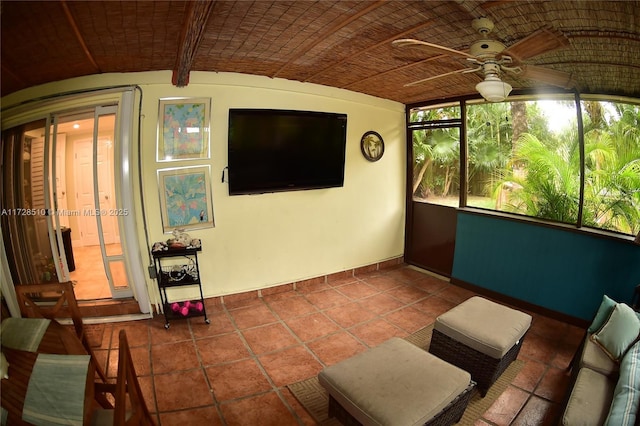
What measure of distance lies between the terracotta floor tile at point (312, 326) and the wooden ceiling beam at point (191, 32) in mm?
2555

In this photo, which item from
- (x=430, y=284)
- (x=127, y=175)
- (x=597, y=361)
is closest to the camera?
(x=597, y=361)

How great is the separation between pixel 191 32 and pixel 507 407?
328 centimetres

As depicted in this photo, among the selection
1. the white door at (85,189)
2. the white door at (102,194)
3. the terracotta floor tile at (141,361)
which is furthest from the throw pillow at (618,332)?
the white door at (85,189)

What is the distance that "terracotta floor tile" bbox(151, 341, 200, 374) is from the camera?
2264mm

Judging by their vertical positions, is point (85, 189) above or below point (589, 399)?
above

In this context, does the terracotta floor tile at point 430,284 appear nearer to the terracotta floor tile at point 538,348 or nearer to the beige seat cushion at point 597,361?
the terracotta floor tile at point 538,348

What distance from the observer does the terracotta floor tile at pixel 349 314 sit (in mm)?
2944

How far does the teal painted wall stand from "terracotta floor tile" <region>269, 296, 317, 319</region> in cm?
206

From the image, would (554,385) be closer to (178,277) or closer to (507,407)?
(507,407)

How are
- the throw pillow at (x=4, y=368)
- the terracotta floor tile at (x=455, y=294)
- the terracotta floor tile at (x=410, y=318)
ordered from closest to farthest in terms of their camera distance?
the throw pillow at (x=4, y=368)
the terracotta floor tile at (x=410, y=318)
the terracotta floor tile at (x=455, y=294)

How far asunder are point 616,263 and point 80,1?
440 cm

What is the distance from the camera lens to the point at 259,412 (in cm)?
188

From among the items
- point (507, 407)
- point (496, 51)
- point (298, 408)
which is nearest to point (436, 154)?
point (496, 51)

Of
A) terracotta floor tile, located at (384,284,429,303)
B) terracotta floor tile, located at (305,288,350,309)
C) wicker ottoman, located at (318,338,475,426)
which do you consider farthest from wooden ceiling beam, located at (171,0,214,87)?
terracotta floor tile, located at (384,284,429,303)
